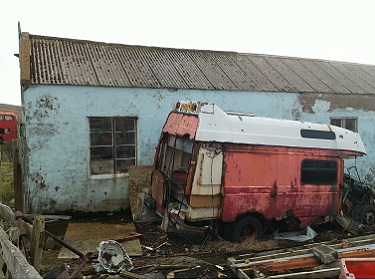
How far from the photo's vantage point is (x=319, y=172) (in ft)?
28.7

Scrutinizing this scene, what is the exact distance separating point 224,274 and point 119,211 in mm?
4849

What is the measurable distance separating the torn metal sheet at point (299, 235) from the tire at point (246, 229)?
62 cm

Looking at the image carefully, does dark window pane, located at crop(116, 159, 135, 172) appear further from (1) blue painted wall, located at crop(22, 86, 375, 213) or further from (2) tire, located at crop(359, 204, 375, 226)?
(2) tire, located at crop(359, 204, 375, 226)

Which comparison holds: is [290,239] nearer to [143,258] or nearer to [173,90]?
[143,258]

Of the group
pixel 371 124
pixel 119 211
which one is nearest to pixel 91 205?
pixel 119 211

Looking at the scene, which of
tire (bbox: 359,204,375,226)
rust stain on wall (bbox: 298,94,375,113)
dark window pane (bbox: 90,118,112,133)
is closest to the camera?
tire (bbox: 359,204,375,226)

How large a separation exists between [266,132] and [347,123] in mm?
7032

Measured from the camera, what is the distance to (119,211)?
1054cm

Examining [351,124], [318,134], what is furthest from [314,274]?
[351,124]

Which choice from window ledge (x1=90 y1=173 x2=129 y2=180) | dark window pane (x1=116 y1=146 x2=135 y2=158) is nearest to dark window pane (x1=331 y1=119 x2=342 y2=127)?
dark window pane (x1=116 y1=146 x2=135 y2=158)

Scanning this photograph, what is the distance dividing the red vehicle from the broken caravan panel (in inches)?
781

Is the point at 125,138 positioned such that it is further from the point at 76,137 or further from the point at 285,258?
the point at 285,258

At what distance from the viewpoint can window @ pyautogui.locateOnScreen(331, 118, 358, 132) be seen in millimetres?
13469

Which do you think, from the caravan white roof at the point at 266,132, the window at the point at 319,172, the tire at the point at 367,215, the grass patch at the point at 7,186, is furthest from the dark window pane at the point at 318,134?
the grass patch at the point at 7,186
